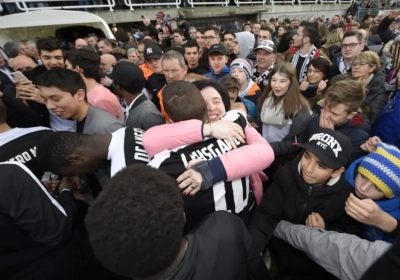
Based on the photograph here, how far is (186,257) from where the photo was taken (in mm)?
893

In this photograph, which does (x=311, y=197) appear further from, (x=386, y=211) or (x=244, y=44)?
(x=244, y=44)

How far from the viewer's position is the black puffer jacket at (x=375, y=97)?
2.74 metres

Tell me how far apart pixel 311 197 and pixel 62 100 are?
7.24ft

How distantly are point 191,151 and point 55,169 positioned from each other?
959 mm

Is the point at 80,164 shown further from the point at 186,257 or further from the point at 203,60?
the point at 203,60

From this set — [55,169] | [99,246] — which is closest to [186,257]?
[99,246]

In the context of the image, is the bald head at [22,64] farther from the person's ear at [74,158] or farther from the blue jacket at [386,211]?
the blue jacket at [386,211]

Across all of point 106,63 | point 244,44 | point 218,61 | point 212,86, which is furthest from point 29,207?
point 244,44

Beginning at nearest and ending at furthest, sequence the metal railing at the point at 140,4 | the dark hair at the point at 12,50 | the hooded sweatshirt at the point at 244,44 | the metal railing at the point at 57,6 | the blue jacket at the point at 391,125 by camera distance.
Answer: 1. the blue jacket at the point at 391,125
2. the dark hair at the point at 12,50
3. the hooded sweatshirt at the point at 244,44
4. the metal railing at the point at 57,6
5. the metal railing at the point at 140,4

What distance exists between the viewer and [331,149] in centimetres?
152

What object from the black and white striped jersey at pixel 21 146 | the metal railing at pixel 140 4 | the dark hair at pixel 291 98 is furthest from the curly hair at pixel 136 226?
the metal railing at pixel 140 4

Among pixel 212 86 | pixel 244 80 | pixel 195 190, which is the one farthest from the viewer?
pixel 244 80

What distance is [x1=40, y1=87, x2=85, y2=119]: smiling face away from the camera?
2.08 meters

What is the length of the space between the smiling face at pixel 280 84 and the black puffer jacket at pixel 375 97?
0.95 metres
